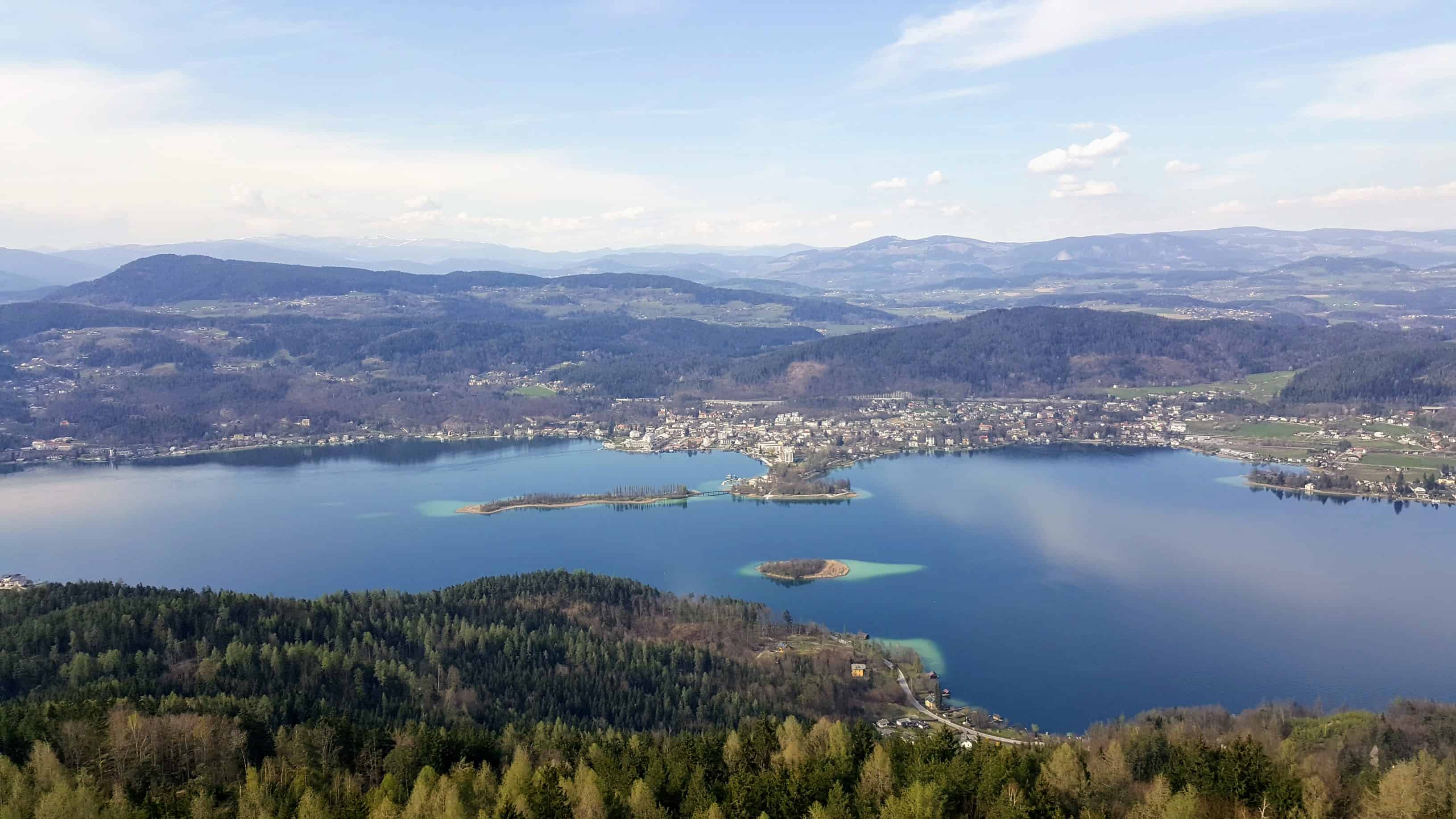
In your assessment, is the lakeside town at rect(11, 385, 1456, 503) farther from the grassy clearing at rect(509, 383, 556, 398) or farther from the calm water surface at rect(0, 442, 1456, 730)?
the grassy clearing at rect(509, 383, 556, 398)

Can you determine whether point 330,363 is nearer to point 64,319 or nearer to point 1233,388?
point 64,319

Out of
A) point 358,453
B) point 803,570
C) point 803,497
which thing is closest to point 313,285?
point 358,453

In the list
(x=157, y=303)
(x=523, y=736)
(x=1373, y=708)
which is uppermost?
(x=157, y=303)

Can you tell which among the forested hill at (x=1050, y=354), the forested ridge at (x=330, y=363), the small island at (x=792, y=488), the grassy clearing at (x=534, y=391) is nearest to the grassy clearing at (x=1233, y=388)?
the forested hill at (x=1050, y=354)

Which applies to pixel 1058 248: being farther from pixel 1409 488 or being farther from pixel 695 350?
pixel 1409 488

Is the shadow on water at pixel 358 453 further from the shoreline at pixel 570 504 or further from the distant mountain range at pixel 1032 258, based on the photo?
the distant mountain range at pixel 1032 258

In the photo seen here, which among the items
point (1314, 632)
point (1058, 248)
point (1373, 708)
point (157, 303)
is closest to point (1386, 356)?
point (1314, 632)
